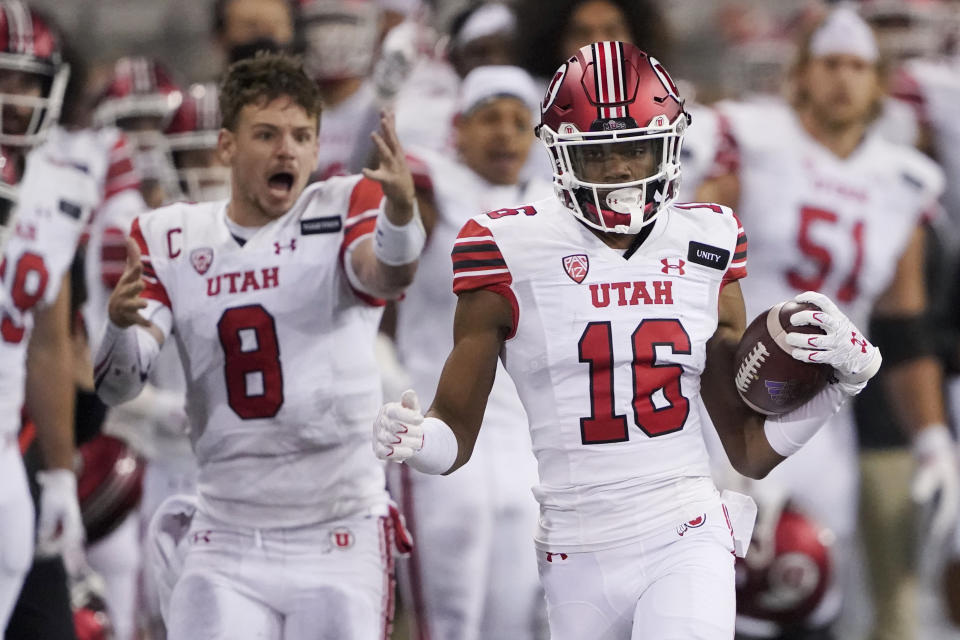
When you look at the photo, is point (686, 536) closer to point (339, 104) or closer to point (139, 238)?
point (139, 238)

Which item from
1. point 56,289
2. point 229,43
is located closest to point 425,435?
point 56,289

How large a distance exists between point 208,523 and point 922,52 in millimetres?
4900

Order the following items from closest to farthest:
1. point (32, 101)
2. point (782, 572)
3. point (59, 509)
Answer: point (32, 101) < point (59, 509) < point (782, 572)

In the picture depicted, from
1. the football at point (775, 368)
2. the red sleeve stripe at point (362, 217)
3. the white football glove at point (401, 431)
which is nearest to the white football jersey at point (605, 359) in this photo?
the football at point (775, 368)

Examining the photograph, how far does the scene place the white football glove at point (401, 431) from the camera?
3.28m

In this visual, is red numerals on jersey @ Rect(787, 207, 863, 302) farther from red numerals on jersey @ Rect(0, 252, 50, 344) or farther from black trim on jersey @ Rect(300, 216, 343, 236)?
red numerals on jersey @ Rect(0, 252, 50, 344)

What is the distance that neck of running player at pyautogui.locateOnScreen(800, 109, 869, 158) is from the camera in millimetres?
6125

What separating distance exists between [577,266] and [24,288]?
1.68m

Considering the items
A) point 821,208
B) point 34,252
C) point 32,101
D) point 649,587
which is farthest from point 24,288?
point 821,208

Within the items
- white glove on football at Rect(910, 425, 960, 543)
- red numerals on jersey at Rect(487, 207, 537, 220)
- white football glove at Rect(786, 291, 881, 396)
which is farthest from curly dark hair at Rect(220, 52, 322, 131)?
white glove on football at Rect(910, 425, 960, 543)

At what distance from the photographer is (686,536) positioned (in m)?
3.41

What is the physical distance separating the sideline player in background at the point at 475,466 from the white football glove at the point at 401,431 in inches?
73.6

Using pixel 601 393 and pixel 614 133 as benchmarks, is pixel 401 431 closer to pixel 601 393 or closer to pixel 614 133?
pixel 601 393

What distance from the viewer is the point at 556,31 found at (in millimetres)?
6355
